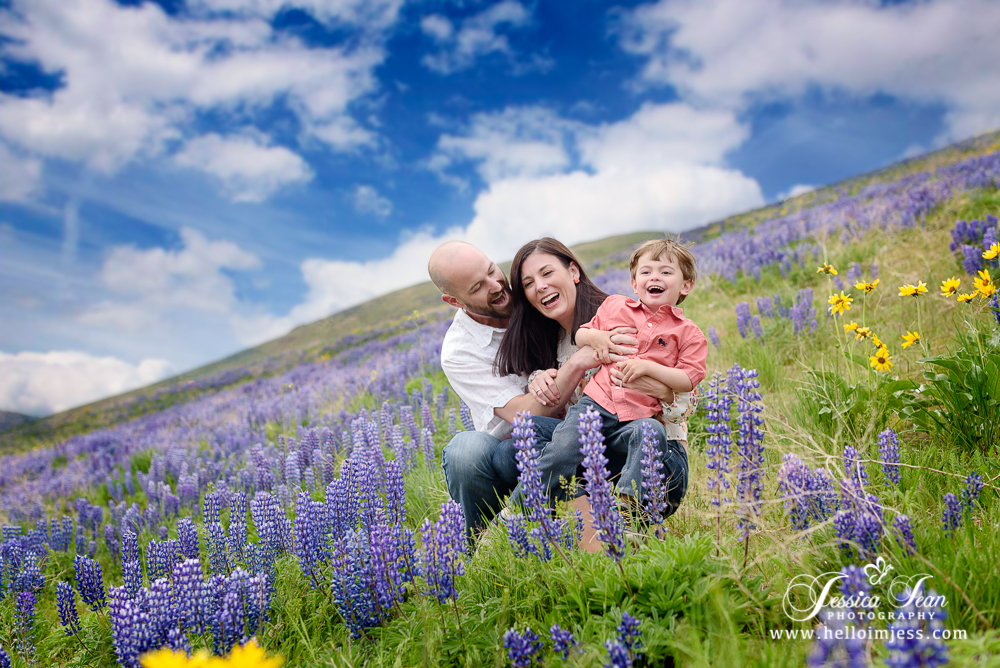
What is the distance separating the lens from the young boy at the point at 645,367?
3.04m

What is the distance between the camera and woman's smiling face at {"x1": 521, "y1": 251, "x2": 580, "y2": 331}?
11.9ft

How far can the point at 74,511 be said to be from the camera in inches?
306

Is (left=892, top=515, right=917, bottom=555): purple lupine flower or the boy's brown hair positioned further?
the boy's brown hair

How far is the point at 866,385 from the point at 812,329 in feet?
7.28

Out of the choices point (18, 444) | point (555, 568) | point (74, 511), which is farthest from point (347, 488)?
point (18, 444)

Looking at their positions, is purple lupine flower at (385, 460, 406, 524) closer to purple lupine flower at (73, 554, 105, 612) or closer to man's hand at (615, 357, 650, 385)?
man's hand at (615, 357, 650, 385)

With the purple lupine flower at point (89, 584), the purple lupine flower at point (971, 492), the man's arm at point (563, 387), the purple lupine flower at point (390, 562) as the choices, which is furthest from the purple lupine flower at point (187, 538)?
the purple lupine flower at point (971, 492)

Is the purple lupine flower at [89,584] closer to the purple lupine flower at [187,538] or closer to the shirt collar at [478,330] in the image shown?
the purple lupine flower at [187,538]

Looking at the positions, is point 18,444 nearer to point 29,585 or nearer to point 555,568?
point 29,585

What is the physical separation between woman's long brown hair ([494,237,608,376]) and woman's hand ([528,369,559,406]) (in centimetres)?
40

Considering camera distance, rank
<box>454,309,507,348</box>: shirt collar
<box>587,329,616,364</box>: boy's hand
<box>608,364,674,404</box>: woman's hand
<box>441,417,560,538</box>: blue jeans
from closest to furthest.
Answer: <box>608,364,674,404</box>: woman's hand
<box>587,329,616,364</box>: boy's hand
<box>441,417,560,538</box>: blue jeans
<box>454,309,507,348</box>: shirt collar

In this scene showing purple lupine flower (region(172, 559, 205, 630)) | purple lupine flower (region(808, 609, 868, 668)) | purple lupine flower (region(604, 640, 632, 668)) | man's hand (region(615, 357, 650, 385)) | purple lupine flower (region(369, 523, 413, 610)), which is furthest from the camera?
man's hand (region(615, 357, 650, 385))

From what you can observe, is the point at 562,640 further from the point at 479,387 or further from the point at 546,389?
the point at 479,387

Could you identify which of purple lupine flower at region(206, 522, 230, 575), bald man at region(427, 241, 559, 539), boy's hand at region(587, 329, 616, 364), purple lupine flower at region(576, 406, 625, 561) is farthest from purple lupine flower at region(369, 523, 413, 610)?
boy's hand at region(587, 329, 616, 364)
